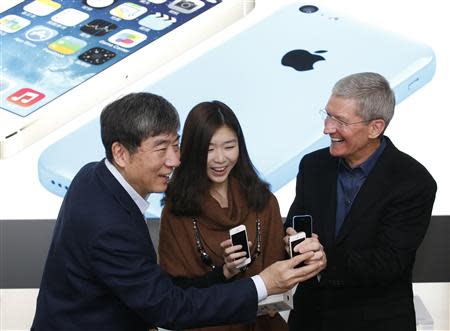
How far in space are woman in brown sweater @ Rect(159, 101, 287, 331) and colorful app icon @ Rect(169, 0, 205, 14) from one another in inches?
47.2

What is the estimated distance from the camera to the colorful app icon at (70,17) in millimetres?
3834

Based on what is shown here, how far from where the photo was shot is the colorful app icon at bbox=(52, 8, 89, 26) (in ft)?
12.6

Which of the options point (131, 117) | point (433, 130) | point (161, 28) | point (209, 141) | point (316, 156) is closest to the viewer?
point (131, 117)

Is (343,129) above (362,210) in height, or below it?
above

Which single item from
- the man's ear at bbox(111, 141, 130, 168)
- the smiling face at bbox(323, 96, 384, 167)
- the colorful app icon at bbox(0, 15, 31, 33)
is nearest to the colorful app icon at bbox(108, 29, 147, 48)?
the colorful app icon at bbox(0, 15, 31, 33)

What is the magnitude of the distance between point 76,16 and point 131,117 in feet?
5.22

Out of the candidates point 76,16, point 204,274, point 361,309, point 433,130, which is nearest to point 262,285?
point 204,274

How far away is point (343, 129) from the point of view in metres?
2.75

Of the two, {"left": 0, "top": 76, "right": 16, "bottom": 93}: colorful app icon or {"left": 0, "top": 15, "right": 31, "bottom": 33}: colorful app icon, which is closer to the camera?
{"left": 0, "top": 76, "right": 16, "bottom": 93}: colorful app icon

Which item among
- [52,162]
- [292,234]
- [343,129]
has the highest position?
[343,129]

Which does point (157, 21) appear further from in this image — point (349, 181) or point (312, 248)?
point (312, 248)

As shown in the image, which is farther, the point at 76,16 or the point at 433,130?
the point at 76,16

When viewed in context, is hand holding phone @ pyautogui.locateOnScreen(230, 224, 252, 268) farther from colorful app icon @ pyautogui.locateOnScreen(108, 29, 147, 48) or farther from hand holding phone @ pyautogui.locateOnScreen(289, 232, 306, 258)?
colorful app icon @ pyautogui.locateOnScreen(108, 29, 147, 48)

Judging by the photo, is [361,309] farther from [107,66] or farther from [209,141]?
[107,66]
